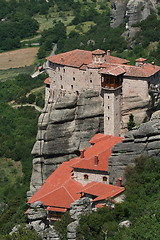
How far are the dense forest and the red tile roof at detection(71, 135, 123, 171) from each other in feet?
14.1

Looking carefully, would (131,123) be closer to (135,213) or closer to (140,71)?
(140,71)

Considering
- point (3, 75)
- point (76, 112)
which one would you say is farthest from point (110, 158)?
point (3, 75)

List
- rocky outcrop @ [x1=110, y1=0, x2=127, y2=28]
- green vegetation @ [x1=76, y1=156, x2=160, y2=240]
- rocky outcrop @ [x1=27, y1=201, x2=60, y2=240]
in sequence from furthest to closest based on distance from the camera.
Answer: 1. rocky outcrop @ [x1=110, y1=0, x2=127, y2=28]
2. rocky outcrop @ [x1=27, y1=201, x2=60, y2=240]
3. green vegetation @ [x1=76, y1=156, x2=160, y2=240]

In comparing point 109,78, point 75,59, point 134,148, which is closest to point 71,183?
point 134,148

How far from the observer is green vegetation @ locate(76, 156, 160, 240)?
142ft

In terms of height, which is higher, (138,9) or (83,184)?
(138,9)

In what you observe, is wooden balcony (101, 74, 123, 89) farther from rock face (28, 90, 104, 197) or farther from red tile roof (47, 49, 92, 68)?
red tile roof (47, 49, 92, 68)

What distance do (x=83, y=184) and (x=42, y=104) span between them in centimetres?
5443

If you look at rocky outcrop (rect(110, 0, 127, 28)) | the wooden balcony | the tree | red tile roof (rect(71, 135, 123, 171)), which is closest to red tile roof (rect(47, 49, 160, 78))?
the wooden balcony

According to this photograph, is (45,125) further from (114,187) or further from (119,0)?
(119,0)

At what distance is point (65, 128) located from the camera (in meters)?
66.9

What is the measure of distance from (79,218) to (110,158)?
7716 millimetres

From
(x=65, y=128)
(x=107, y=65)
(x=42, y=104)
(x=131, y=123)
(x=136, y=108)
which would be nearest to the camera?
(x=131, y=123)

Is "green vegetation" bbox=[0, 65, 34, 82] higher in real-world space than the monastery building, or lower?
lower
